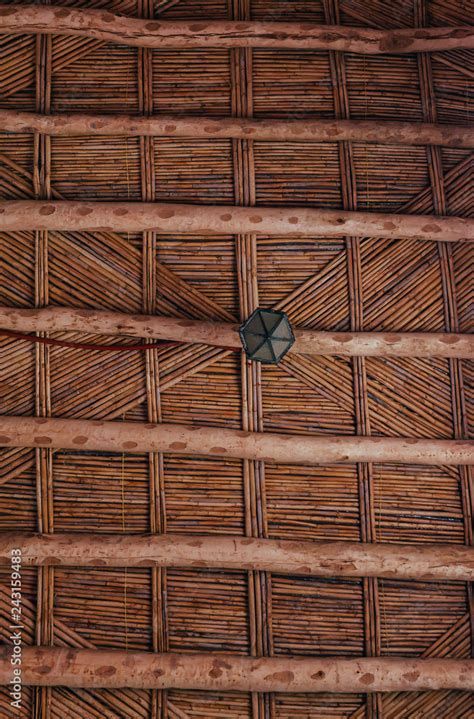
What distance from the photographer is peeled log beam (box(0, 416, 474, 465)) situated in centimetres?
418

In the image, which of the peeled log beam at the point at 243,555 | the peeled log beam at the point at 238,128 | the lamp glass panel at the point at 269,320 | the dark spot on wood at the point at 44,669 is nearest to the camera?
the lamp glass panel at the point at 269,320

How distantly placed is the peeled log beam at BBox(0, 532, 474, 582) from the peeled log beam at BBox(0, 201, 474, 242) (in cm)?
206

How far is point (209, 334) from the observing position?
420 centimetres

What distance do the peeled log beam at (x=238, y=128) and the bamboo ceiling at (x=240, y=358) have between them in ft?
0.18

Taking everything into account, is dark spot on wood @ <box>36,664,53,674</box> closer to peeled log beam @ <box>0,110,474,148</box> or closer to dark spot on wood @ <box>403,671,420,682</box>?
dark spot on wood @ <box>403,671,420,682</box>

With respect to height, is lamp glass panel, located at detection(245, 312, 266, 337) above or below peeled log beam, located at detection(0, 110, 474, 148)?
below

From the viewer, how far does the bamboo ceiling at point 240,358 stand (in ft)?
13.9

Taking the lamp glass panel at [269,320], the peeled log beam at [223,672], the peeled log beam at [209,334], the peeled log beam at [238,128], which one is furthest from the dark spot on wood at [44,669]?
the peeled log beam at [238,128]

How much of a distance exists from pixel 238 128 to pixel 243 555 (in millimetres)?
2890

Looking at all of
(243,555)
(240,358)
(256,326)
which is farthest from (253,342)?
(243,555)

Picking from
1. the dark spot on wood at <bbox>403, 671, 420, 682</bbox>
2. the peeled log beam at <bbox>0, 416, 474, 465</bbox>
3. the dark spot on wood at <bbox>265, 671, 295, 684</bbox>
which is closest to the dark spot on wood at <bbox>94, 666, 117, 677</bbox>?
the dark spot on wood at <bbox>265, 671, 295, 684</bbox>

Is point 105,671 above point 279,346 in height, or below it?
below

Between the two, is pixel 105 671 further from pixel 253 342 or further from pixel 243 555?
pixel 253 342

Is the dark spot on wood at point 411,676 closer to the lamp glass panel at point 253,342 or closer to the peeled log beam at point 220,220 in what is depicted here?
the lamp glass panel at point 253,342
